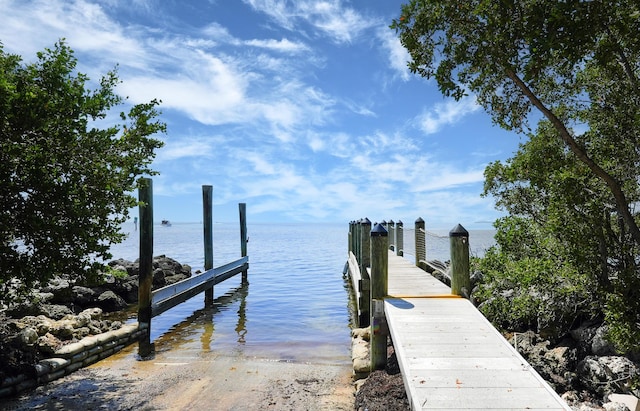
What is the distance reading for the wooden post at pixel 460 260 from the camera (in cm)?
755

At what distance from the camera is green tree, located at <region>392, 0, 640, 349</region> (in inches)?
202

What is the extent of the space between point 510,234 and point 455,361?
5143mm

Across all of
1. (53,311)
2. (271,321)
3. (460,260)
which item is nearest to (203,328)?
(271,321)

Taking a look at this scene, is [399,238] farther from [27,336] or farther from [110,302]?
[27,336]

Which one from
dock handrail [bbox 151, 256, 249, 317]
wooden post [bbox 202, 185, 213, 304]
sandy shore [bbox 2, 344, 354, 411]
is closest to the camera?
sandy shore [bbox 2, 344, 354, 411]

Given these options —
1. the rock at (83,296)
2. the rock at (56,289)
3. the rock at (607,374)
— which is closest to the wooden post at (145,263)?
the rock at (56,289)

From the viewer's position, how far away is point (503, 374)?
4637 mm

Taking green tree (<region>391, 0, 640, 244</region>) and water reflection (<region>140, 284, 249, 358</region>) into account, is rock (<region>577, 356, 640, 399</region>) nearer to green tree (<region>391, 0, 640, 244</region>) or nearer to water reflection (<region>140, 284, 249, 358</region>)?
green tree (<region>391, 0, 640, 244</region>)

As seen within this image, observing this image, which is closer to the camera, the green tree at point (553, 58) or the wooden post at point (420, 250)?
the green tree at point (553, 58)

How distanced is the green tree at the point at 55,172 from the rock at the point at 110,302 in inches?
375

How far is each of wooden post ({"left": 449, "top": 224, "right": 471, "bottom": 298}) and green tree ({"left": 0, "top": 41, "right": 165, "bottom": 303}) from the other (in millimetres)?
5654

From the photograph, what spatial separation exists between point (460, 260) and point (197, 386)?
5194mm

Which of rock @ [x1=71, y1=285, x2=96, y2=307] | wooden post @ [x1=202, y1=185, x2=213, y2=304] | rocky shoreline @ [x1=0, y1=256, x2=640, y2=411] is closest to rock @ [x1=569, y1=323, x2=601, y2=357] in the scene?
rocky shoreline @ [x1=0, y1=256, x2=640, y2=411]

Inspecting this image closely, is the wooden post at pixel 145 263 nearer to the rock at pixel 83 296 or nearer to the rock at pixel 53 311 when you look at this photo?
the rock at pixel 53 311
